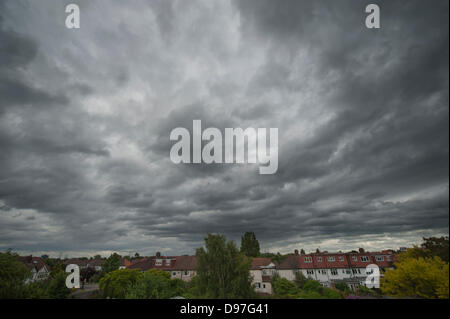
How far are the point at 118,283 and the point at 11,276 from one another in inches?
475

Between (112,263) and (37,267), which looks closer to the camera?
(112,263)

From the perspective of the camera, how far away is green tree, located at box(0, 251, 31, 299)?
17562 mm

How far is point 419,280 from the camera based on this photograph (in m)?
20.4

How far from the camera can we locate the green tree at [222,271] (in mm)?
19734

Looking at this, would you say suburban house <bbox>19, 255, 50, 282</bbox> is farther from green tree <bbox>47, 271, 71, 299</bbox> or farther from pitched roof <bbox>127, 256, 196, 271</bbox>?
green tree <bbox>47, 271, 71, 299</bbox>

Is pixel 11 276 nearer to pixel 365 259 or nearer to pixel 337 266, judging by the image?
pixel 337 266

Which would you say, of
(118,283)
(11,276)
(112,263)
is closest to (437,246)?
(118,283)

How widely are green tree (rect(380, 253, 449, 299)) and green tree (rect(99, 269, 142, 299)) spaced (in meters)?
31.7

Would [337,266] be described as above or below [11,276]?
below

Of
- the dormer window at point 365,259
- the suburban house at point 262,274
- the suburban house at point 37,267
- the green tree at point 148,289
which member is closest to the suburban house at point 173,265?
the suburban house at point 262,274

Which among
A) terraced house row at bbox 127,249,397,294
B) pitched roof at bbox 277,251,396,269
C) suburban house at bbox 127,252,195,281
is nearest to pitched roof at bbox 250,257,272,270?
terraced house row at bbox 127,249,397,294
